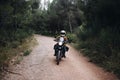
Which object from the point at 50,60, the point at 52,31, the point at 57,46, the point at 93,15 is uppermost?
the point at 93,15

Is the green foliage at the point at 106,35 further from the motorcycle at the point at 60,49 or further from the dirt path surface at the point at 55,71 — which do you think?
the motorcycle at the point at 60,49

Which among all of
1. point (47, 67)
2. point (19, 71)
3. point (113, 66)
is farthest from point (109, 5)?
point (19, 71)

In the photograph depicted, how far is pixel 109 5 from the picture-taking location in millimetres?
14969

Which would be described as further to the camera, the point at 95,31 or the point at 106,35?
the point at 95,31

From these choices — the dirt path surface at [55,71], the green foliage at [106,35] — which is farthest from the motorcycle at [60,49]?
the green foliage at [106,35]

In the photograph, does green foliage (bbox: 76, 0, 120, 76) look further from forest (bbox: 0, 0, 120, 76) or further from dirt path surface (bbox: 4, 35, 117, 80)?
dirt path surface (bbox: 4, 35, 117, 80)

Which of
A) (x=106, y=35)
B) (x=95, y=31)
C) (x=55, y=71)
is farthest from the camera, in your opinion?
(x=95, y=31)

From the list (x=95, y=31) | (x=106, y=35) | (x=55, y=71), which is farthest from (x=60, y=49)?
(x=95, y=31)

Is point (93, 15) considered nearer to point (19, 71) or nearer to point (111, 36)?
point (111, 36)

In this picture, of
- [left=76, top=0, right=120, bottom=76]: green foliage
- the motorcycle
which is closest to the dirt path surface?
the motorcycle

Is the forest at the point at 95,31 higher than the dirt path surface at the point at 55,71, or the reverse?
the forest at the point at 95,31

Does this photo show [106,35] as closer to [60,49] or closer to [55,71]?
[60,49]

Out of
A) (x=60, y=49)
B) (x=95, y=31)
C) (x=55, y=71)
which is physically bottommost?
(x=55, y=71)

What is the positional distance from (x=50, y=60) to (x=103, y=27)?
16.6 feet
